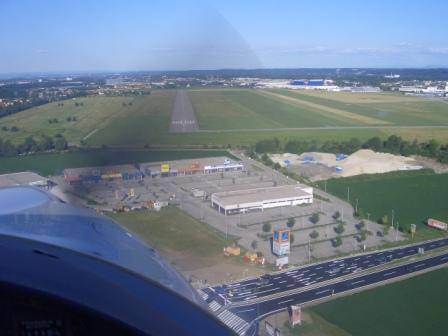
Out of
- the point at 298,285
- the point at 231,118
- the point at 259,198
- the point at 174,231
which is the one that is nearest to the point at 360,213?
the point at 259,198

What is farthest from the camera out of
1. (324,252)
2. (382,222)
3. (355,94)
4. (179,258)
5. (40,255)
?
(355,94)

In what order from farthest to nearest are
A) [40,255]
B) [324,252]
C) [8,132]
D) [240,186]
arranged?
[8,132] → [240,186] → [324,252] → [40,255]

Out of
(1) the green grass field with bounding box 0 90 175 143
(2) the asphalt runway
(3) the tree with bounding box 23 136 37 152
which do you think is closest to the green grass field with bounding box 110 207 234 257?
(1) the green grass field with bounding box 0 90 175 143

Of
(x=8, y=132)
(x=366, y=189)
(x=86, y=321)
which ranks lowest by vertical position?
(x=366, y=189)

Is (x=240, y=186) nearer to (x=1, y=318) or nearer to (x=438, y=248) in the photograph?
(x=438, y=248)

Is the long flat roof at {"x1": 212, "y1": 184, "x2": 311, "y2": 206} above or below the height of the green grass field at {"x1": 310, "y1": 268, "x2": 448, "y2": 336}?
above

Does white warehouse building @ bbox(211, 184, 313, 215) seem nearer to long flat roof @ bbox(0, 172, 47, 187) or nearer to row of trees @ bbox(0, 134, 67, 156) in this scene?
long flat roof @ bbox(0, 172, 47, 187)

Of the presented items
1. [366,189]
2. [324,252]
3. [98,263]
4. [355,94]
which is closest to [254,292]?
[324,252]
